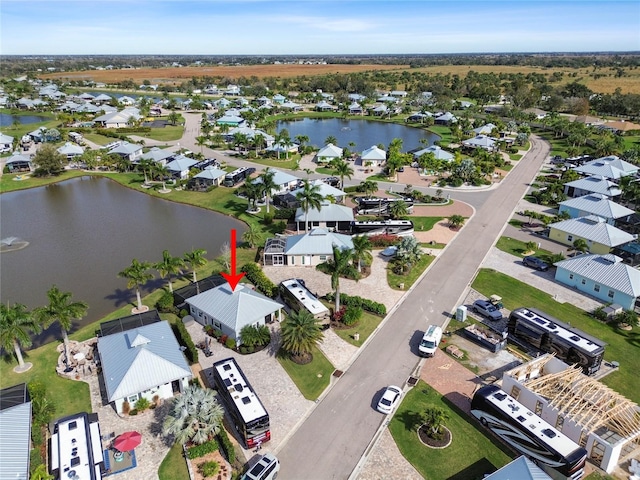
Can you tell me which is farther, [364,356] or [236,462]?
[364,356]

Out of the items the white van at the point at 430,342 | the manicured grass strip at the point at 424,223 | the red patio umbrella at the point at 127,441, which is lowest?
the manicured grass strip at the point at 424,223

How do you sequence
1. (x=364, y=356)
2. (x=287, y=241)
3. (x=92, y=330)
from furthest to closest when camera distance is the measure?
(x=287, y=241) → (x=92, y=330) → (x=364, y=356)

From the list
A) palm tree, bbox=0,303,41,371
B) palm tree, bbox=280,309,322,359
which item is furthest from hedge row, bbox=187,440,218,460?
palm tree, bbox=0,303,41,371

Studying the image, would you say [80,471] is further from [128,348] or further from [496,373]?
[496,373]

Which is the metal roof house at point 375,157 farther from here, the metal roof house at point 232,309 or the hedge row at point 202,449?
the hedge row at point 202,449

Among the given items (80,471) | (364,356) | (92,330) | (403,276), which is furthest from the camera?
(403,276)

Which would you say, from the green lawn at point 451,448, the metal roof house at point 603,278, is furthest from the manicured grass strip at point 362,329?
the metal roof house at point 603,278

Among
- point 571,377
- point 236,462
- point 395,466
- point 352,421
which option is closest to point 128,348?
point 236,462

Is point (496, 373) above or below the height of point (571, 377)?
below
